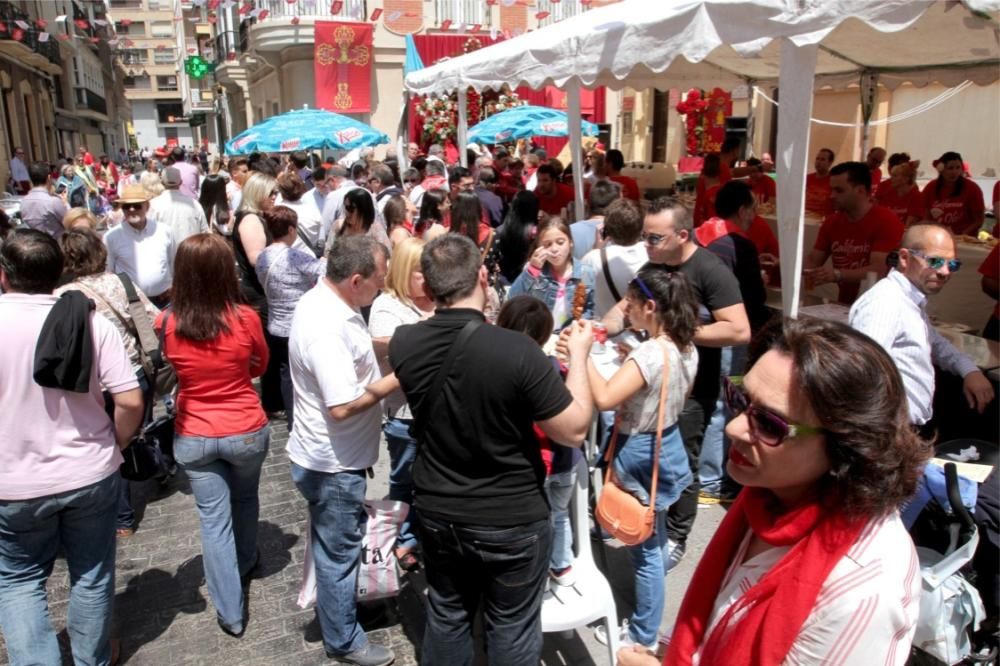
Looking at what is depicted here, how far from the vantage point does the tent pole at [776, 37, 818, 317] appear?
3.91 m

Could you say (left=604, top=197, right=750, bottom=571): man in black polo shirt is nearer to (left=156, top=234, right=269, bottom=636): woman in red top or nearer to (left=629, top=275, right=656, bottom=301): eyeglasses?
(left=629, top=275, right=656, bottom=301): eyeglasses

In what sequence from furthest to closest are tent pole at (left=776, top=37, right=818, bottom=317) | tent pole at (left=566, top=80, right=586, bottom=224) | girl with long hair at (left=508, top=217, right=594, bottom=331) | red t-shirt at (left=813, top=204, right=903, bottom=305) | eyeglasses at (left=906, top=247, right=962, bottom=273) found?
tent pole at (left=566, top=80, right=586, bottom=224) < red t-shirt at (left=813, top=204, right=903, bottom=305) < girl with long hair at (left=508, top=217, right=594, bottom=331) < tent pole at (left=776, top=37, right=818, bottom=317) < eyeglasses at (left=906, top=247, right=962, bottom=273)

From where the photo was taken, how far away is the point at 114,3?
7925cm

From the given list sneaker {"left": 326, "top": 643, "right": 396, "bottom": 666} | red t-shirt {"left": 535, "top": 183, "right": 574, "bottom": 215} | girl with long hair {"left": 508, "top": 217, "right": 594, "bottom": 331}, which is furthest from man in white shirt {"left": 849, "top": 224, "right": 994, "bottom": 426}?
red t-shirt {"left": 535, "top": 183, "right": 574, "bottom": 215}

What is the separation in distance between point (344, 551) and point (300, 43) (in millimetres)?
19872

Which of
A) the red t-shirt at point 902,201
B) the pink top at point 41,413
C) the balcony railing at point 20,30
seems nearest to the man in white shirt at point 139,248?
the pink top at point 41,413

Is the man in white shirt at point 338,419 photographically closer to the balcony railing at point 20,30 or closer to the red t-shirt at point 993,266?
the red t-shirt at point 993,266

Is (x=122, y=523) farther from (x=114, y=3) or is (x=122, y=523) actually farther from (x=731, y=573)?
(x=114, y=3)

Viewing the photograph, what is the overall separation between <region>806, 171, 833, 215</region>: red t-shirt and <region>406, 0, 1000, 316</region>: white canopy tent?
147 centimetres

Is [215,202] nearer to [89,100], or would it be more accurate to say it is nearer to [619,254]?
[619,254]

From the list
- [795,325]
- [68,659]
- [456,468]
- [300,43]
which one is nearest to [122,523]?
[68,659]

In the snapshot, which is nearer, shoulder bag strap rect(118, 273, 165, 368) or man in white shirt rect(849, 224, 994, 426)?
man in white shirt rect(849, 224, 994, 426)

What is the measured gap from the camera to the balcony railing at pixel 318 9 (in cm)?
1984

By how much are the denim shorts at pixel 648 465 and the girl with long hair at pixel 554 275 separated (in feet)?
4.47
